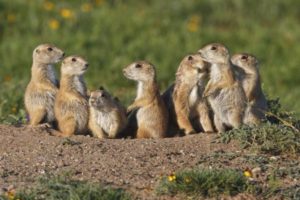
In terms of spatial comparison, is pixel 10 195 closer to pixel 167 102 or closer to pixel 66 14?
pixel 167 102

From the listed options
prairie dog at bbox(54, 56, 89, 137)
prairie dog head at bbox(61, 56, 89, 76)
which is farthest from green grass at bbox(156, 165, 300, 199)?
prairie dog head at bbox(61, 56, 89, 76)

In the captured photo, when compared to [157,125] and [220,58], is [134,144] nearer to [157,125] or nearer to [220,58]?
[157,125]

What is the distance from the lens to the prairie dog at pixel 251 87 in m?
9.35

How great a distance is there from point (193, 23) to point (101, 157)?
9.04 metres

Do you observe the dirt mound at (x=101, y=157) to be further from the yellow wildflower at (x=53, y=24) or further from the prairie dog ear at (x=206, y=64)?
the yellow wildflower at (x=53, y=24)

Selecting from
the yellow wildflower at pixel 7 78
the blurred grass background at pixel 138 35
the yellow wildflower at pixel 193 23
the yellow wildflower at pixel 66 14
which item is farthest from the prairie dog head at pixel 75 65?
the yellow wildflower at pixel 193 23

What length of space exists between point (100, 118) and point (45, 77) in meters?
0.94

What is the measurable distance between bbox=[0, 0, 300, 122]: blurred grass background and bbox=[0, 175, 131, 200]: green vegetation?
6.18 m

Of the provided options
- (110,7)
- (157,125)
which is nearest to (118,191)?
(157,125)

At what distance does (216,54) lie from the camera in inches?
377

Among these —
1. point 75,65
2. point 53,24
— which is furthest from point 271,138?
point 53,24

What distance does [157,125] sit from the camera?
373 inches

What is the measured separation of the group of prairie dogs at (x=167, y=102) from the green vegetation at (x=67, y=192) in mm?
2076

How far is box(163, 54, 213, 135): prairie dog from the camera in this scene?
31.5 feet
